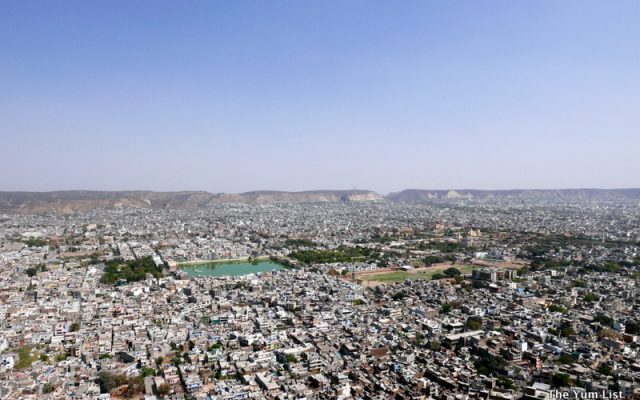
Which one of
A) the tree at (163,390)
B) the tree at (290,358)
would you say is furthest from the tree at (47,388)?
the tree at (290,358)

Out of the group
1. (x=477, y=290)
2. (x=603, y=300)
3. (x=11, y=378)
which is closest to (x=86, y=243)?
(x=11, y=378)

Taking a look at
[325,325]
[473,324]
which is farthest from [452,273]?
[325,325]

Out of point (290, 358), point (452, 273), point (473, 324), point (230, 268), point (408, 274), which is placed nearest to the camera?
point (290, 358)

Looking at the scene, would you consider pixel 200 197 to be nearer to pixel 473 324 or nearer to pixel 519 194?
pixel 473 324

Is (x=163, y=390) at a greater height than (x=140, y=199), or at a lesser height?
lesser

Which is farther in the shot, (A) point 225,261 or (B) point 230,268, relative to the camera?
(A) point 225,261

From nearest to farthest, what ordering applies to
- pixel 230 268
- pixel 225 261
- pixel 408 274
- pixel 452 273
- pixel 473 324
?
1. pixel 473 324
2. pixel 452 273
3. pixel 408 274
4. pixel 230 268
5. pixel 225 261

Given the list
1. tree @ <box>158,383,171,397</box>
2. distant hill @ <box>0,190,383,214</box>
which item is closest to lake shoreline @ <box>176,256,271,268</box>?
tree @ <box>158,383,171,397</box>
